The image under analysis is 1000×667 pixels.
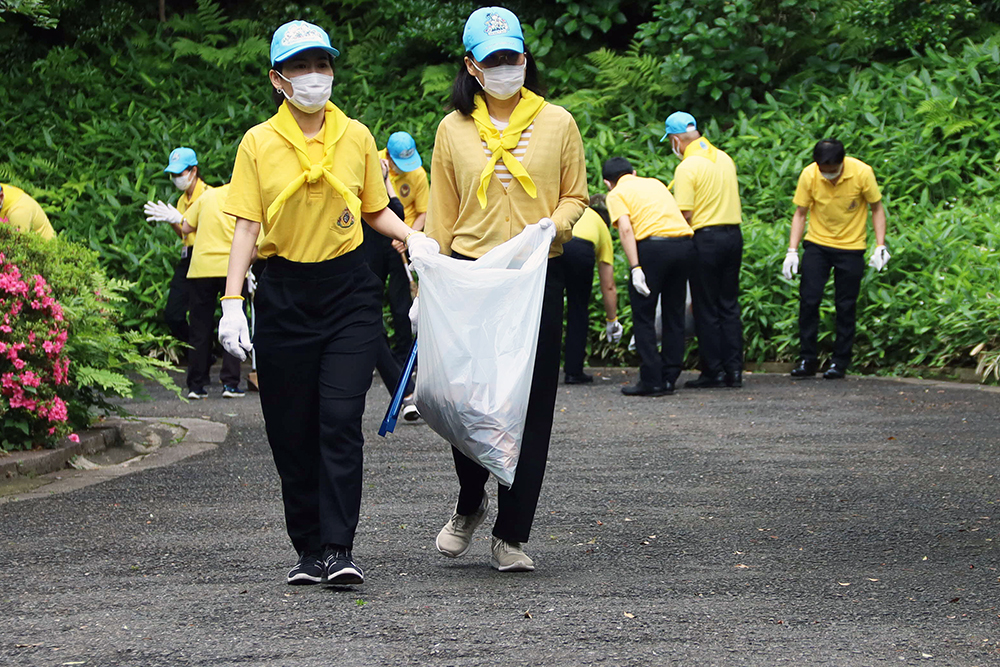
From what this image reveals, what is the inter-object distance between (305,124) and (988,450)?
4.69 meters

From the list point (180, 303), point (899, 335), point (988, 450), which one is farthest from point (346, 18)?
point (988, 450)

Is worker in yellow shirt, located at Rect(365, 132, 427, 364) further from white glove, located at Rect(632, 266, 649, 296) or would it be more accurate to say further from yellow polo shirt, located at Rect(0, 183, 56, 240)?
yellow polo shirt, located at Rect(0, 183, 56, 240)

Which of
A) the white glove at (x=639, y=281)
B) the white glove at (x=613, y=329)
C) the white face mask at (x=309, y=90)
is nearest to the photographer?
the white face mask at (x=309, y=90)

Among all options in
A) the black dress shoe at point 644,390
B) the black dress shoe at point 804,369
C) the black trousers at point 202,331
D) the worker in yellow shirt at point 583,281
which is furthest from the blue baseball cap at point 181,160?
the black dress shoe at point 804,369

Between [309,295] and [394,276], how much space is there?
5.49m

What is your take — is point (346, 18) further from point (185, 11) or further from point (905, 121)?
point (905, 121)

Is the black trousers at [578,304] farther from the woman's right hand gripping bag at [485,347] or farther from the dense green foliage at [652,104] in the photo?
the woman's right hand gripping bag at [485,347]

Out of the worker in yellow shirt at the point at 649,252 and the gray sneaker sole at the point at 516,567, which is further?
the worker in yellow shirt at the point at 649,252

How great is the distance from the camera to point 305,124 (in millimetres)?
4723

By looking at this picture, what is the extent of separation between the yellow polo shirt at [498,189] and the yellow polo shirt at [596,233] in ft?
21.1

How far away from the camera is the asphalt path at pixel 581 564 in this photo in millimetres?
3879

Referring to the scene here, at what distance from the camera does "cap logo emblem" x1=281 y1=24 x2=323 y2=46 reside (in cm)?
465

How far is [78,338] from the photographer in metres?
8.19

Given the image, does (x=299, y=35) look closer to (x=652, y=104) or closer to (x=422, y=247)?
(x=422, y=247)
